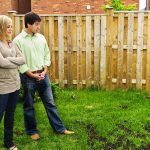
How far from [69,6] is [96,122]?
12.7 metres

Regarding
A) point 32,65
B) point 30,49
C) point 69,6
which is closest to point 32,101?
point 32,65

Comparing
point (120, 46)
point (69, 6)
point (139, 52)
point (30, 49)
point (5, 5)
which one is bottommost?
point (139, 52)

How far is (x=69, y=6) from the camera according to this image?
18984mm

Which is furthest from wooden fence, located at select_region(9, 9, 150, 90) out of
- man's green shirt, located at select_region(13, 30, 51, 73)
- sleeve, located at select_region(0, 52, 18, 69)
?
sleeve, located at select_region(0, 52, 18, 69)

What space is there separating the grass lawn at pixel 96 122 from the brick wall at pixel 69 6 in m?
10.0

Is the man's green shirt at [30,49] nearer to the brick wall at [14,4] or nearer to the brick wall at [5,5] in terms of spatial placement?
the brick wall at [5,5]

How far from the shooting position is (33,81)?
19.6 feet

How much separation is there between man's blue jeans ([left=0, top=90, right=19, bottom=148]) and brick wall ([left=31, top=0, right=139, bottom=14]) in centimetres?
1314

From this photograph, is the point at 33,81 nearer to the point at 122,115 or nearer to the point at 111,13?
the point at 122,115

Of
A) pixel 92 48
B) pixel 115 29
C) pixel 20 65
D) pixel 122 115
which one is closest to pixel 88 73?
pixel 92 48

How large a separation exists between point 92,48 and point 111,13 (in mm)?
859

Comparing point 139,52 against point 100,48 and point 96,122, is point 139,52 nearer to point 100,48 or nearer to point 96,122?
point 100,48

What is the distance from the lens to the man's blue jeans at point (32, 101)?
5961mm

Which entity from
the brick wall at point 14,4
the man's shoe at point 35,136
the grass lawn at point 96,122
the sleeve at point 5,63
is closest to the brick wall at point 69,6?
the brick wall at point 14,4
